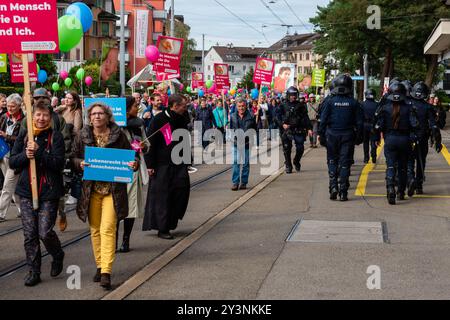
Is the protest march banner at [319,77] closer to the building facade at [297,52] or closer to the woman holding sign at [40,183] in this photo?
the woman holding sign at [40,183]

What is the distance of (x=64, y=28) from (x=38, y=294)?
10734mm

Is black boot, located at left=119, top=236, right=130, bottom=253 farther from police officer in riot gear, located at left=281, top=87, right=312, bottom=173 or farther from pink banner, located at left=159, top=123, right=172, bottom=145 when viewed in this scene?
police officer in riot gear, located at left=281, top=87, right=312, bottom=173

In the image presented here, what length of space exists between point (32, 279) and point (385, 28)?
44220 millimetres

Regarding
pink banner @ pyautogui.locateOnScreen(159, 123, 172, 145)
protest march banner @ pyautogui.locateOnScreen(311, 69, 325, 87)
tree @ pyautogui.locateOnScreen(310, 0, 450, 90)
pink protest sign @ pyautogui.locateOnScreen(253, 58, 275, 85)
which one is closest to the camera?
pink banner @ pyautogui.locateOnScreen(159, 123, 172, 145)

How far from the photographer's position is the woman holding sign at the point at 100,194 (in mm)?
7402

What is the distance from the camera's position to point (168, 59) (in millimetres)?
19875

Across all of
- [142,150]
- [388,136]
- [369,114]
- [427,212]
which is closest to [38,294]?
[142,150]

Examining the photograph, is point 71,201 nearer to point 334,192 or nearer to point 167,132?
point 167,132

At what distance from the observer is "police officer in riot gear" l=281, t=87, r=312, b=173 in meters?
18.3

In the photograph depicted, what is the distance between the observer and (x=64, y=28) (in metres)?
16.9

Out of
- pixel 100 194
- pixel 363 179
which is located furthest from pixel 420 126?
pixel 100 194

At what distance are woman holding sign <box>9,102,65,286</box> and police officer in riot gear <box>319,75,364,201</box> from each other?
6.52m

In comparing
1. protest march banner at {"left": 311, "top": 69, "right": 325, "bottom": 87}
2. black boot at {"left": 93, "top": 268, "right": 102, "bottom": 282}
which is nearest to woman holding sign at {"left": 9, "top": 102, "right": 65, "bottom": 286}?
black boot at {"left": 93, "top": 268, "right": 102, "bottom": 282}

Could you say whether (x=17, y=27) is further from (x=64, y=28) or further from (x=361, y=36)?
(x=361, y=36)
